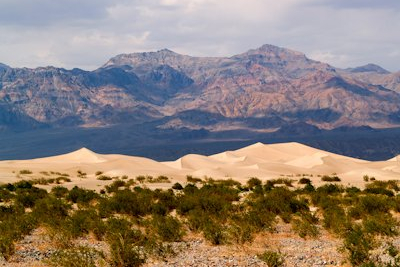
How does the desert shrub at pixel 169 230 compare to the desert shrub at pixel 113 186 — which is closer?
the desert shrub at pixel 169 230

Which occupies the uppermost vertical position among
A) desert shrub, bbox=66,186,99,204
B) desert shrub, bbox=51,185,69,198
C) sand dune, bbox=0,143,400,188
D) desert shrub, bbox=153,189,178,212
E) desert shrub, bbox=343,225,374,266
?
desert shrub, bbox=343,225,374,266

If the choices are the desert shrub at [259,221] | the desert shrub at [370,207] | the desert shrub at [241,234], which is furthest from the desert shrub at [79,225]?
the desert shrub at [370,207]

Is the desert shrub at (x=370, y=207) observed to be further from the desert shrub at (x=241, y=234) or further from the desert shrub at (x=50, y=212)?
the desert shrub at (x=50, y=212)

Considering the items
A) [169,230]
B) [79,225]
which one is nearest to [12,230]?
[79,225]

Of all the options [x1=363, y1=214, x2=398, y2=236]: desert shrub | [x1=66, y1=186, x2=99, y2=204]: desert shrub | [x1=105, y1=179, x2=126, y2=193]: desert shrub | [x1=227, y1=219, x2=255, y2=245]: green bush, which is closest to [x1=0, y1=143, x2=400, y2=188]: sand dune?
[x1=105, y1=179, x2=126, y2=193]: desert shrub

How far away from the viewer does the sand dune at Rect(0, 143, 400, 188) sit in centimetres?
5919

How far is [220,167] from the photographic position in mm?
74000

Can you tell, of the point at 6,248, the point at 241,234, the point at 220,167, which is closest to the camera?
the point at 6,248

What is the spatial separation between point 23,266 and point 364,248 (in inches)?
385

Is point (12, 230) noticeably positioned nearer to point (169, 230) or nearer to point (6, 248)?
point (6, 248)

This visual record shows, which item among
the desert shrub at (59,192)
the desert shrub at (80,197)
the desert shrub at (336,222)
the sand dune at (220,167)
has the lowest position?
the sand dune at (220,167)

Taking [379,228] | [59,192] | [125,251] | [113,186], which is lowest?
[113,186]

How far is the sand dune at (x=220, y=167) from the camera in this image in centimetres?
5919

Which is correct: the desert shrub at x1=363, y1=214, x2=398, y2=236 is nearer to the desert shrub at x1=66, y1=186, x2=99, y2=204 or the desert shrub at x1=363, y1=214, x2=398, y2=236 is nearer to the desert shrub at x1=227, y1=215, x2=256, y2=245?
the desert shrub at x1=227, y1=215, x2=256, y2=245
